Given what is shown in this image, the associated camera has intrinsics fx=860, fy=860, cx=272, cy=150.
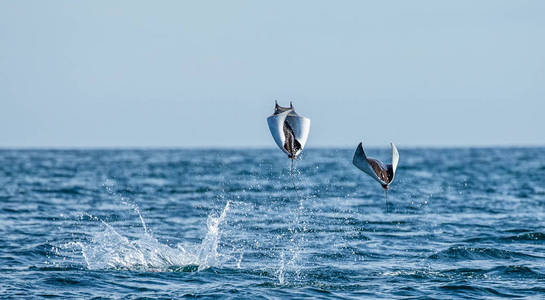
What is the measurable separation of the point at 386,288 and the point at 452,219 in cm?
1319

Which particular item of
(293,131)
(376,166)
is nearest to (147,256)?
(293,131)

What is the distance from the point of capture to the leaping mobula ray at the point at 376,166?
15.8 metres

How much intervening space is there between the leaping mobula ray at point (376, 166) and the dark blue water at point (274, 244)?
2297 millimetres

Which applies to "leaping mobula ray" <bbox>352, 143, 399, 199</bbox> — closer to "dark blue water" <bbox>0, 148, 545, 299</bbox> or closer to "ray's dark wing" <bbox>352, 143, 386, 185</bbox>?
"ray's dark wing" <bbox>352, 143, 386, 185</bbox>

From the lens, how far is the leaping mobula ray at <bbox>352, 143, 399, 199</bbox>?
52.0 feet

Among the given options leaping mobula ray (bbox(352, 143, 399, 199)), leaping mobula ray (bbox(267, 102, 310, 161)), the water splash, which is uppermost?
leaping mobula ray (bbox(267, 102, 310, 161))

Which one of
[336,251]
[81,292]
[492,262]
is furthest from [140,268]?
[492,262]

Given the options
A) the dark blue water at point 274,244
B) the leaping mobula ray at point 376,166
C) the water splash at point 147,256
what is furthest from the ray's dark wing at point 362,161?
the water splash at point 147,256

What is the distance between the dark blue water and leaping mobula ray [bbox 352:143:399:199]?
7.54 ft

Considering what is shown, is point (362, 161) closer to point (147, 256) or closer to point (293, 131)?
point (293, 131)

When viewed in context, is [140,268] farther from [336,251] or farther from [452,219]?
[452,219]

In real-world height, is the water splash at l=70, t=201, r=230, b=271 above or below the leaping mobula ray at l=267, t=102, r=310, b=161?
below

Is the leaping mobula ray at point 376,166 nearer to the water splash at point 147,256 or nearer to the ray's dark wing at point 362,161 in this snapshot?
the ray's dark wing at point 362,161

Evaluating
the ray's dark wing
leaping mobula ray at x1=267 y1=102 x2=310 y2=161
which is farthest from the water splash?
the ray's dark wing
